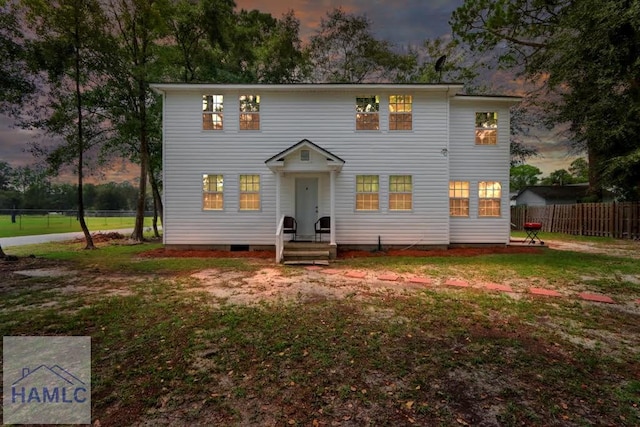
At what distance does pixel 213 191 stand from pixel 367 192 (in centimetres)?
626

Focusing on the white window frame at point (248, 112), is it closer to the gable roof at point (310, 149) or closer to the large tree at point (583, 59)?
the gable roof at point (310, 149)

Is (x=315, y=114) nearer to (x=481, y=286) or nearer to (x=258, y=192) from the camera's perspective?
(x=258, y=192)

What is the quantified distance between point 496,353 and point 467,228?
9394mm

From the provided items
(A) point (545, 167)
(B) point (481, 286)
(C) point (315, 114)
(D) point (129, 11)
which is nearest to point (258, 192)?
(C) point (315, 114)

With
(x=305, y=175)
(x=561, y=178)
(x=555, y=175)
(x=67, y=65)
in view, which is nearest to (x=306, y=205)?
(x=305, y=175)

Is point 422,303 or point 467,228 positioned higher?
point 467,228

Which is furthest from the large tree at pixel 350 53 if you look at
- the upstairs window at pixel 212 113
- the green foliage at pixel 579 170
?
the green foliage at pixel 579 170

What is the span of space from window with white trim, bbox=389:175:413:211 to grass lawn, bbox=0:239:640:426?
4.81 m

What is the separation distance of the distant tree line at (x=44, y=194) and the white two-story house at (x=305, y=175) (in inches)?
1941

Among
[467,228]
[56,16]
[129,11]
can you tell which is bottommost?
[467,228]

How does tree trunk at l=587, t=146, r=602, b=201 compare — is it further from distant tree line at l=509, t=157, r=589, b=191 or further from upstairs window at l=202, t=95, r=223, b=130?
upstairs window at l=202, t=95, r=223, b=130

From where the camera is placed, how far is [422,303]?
5.22 m

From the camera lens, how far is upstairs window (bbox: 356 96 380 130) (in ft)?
37.6

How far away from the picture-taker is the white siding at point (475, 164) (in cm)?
1181
